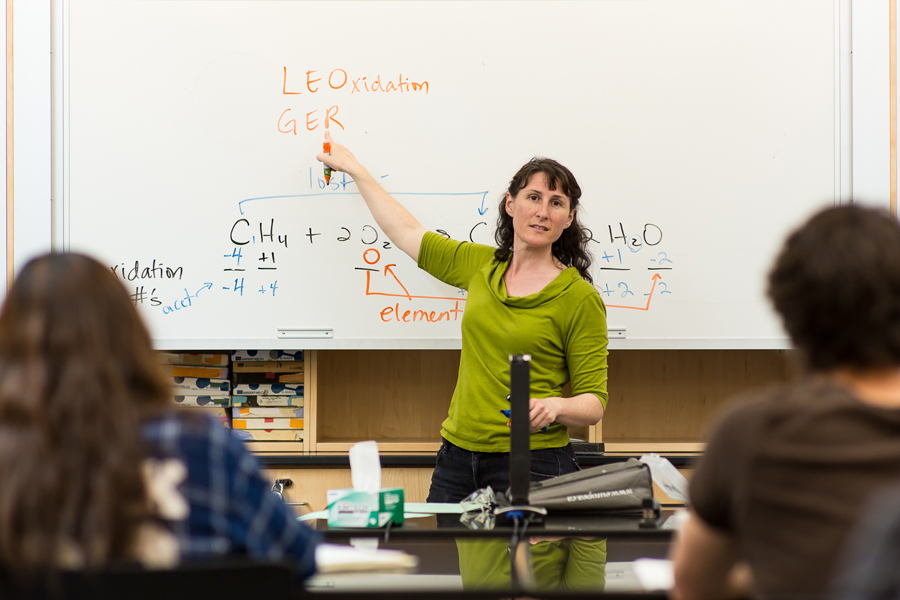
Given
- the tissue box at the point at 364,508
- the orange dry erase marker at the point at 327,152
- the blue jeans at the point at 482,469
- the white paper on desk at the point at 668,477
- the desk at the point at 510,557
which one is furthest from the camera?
the orange dry erase marker at the point at 327,152

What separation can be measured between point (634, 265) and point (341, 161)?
102cm

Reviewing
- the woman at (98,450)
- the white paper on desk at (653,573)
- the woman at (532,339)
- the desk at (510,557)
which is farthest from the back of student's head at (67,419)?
the woman at (532,339)

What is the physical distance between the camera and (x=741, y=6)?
2324 mm

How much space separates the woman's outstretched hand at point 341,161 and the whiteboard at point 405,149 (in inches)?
2.1

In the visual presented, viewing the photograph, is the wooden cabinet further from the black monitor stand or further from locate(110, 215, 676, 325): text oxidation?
the black monitor stand

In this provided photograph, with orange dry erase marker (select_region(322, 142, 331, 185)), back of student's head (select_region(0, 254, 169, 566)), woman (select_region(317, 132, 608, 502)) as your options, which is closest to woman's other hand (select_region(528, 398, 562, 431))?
woman (select_region(317, 132, 608, 502))

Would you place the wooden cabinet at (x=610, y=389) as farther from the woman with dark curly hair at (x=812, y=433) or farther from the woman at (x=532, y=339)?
the woman with dark curly hair at (x=812, y=433)

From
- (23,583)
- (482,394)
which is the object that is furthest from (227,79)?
(23,583)

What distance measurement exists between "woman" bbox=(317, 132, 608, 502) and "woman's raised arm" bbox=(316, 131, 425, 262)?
0.89 feet

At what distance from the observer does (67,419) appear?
0.74m

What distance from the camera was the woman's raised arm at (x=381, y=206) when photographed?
7.09 ft

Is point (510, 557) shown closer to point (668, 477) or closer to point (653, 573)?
point (653, 573)

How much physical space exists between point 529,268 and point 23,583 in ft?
4.75

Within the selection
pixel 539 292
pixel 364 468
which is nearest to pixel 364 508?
pixel 364 468
